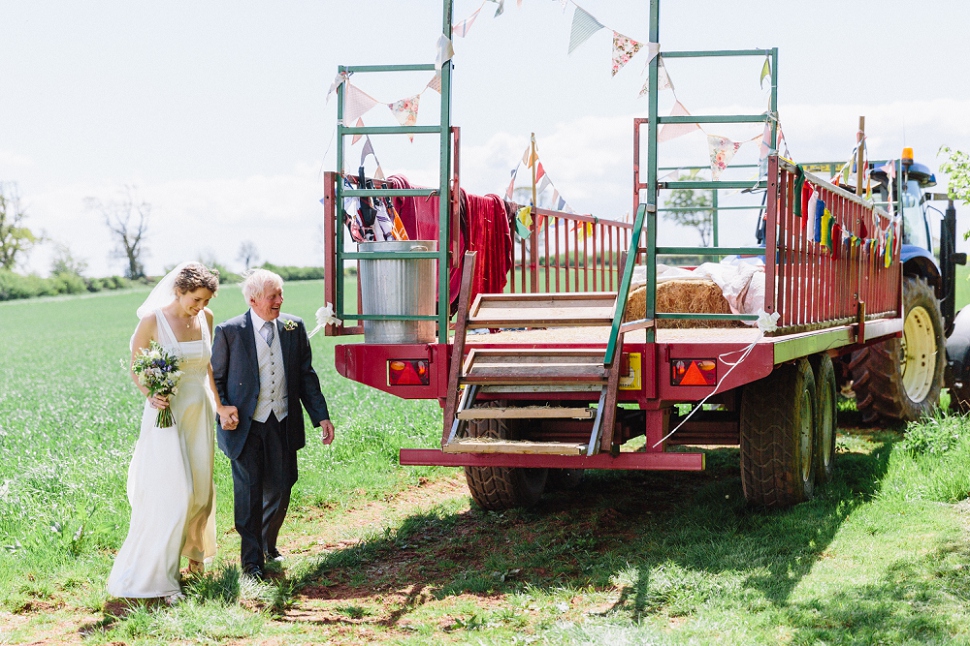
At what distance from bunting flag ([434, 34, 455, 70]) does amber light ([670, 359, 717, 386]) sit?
2100 mm

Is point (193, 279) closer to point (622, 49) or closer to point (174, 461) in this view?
point (174, 461)

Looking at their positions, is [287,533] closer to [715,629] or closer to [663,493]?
[663,493]

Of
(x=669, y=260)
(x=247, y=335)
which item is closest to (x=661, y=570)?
(x=247, y=335)

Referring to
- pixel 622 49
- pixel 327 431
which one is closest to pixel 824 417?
pixel 622 49

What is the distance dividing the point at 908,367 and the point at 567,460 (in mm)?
6219

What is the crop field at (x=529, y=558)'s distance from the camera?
177 inches

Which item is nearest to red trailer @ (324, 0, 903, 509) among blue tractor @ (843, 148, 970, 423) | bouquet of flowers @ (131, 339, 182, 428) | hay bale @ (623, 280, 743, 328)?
hay bale @ (623, 280, 743, 328)

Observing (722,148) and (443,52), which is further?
(722,148)

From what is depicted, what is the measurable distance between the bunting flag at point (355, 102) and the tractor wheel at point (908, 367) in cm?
553

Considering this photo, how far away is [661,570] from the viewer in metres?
5.15

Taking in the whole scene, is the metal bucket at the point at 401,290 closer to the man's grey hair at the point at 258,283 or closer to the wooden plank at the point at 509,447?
the man's grey hair at the point at 258,283

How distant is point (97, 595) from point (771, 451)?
3.69 m

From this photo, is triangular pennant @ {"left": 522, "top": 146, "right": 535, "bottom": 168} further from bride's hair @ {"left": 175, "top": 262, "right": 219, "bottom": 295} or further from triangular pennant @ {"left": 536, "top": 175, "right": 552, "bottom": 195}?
bride's hair @ {"left": 175, "top": 262, "right": 219, "bottom": 295}

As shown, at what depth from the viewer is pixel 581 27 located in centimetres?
575
